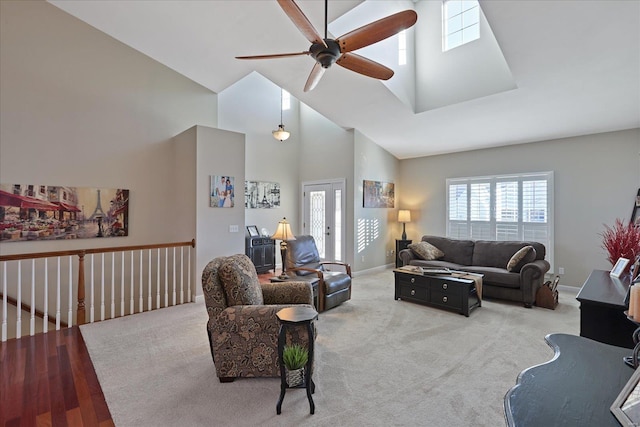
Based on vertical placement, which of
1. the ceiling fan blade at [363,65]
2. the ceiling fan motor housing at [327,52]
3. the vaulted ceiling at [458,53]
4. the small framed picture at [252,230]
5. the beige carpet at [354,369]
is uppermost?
the vaulted ceiling at [458,53]

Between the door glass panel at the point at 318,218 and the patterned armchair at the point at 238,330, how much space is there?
4668 mm

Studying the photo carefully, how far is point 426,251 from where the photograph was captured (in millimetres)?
5785

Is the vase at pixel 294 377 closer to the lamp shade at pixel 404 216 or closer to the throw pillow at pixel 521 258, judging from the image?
the throw pillow at pixel 521 258

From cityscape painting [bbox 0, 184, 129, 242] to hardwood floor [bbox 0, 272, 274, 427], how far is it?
5.46ft

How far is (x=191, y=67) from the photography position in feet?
17.1

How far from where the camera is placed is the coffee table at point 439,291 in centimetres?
408

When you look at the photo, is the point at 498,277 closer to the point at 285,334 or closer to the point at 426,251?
the point at 426,251

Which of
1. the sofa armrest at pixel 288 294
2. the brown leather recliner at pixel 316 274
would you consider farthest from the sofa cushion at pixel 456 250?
the sofa armrest at pixel 288 294

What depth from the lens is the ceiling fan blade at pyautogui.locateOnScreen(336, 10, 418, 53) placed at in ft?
7.69

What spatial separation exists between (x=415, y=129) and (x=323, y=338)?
4474 millimetres

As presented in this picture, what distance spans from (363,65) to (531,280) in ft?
12.9

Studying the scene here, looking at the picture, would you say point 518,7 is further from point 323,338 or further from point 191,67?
point 191,67

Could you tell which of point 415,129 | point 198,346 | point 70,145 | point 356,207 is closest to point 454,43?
point 415,129

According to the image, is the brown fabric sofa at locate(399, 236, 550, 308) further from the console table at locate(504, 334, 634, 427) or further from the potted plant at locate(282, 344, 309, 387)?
the potted plant at locate(282, 344, 309, 387)
